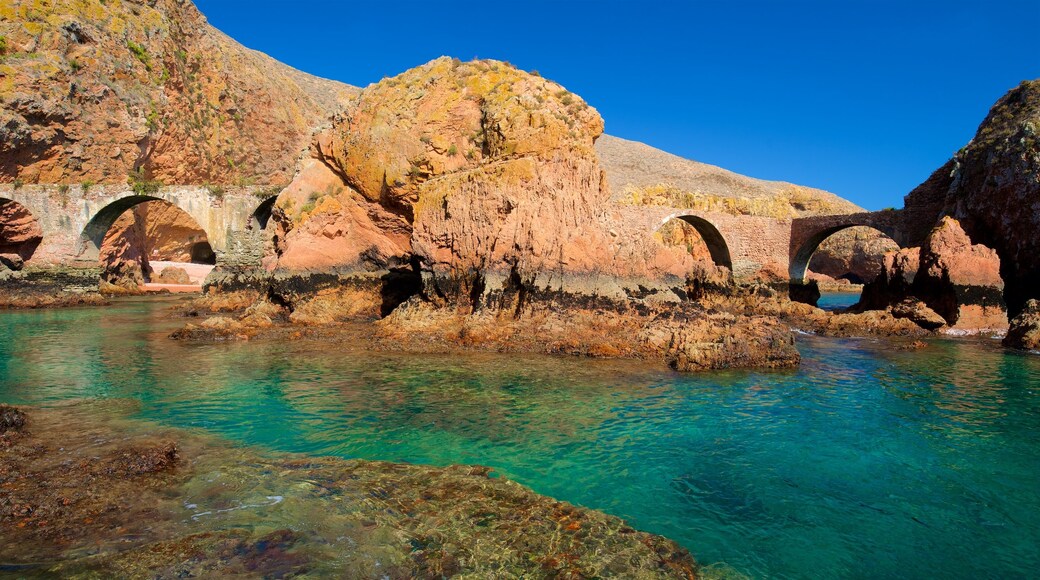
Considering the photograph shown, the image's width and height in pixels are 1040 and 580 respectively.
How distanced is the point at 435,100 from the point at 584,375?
10.7 m

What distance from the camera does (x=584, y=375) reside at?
10836 mm

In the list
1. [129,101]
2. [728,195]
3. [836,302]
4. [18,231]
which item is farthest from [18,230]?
[728,195]

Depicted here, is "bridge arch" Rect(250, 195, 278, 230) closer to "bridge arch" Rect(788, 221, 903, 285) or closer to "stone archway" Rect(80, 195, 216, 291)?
"stone archway" Rect(80, 195, 216, 291)

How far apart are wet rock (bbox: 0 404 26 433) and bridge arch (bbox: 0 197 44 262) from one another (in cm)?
2764

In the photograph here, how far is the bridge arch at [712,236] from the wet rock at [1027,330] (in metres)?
19.2

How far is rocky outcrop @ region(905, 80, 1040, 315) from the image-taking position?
21531 millimetres

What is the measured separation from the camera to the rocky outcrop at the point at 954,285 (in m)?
20.0

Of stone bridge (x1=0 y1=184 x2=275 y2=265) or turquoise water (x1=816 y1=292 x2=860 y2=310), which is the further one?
turquoise water (x1=816 y1=292 x2=860 y2=310)

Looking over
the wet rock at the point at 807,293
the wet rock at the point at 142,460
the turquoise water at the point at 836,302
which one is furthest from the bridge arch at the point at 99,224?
the turquoise water at the point at 836,302

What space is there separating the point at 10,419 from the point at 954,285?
2501 cm

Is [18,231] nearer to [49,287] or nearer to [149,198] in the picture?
[49,287]

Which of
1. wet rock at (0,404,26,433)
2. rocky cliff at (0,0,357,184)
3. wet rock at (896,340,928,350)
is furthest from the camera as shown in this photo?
rocky cliff at (0,0,357,184)

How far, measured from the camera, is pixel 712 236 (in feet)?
126

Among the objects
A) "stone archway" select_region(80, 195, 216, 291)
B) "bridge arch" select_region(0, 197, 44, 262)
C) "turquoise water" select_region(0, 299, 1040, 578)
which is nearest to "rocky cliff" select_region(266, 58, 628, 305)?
"turquoise water" select_region(0, 299, 1040, 578)
